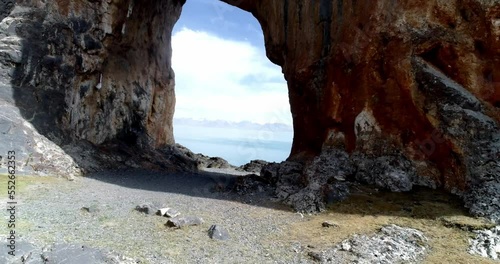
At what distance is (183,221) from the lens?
10.6m

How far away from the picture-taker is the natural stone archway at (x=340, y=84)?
13.0 metres

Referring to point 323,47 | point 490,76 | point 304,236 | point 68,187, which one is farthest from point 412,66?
point 68,187

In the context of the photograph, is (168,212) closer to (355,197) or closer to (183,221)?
(183,221)

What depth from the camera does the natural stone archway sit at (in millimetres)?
13008

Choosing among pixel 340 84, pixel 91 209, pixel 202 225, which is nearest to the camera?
pixel 202 225

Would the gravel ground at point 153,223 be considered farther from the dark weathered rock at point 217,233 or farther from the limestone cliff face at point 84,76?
the limestone cliff face at point 84,76

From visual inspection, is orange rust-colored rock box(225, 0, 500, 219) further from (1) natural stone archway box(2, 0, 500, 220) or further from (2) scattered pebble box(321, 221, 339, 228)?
(2) scattered pebble box(321, 221, 339, 228)

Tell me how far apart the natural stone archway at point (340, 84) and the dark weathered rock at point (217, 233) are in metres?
4.19

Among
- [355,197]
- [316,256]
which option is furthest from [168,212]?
[355,197]

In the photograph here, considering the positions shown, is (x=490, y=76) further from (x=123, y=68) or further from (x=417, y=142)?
(x=123, y=68)

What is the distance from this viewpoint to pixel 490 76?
13055 mm

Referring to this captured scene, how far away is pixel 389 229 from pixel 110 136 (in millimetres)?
18722

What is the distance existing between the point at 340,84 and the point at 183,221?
10970mm

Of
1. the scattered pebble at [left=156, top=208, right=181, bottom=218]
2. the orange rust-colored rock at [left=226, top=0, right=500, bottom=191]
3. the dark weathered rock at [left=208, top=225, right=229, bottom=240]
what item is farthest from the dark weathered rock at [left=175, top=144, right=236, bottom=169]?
the dark weathered rock at [left=208, top=225, right=229, bottom=240]
